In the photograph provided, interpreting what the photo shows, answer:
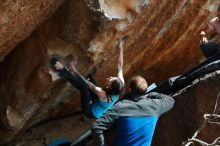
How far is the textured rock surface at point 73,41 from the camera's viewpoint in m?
6.41

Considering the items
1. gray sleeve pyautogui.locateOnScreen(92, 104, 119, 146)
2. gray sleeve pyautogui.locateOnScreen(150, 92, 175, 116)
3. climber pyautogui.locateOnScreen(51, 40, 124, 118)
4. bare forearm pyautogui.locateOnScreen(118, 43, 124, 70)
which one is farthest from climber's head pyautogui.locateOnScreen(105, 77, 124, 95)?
gray sleeve pyautogui.locateOnScreen(92, 104, 119, 146)

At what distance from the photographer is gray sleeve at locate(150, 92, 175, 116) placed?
566 cm

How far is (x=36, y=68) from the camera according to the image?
7.24 metres

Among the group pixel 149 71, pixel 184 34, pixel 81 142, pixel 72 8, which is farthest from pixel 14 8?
pixel 149 71

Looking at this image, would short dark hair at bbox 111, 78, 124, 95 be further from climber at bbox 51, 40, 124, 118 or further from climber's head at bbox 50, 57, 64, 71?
climber's head at bbox 50, 57, 64, 71

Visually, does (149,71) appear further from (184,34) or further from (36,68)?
(36,68)

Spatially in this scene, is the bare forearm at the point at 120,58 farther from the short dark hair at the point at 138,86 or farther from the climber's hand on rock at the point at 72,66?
the short dark hair at the point at 138,86

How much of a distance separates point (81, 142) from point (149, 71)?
296 cm

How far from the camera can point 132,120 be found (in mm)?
5391

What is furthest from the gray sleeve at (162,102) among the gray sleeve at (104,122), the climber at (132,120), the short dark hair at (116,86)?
the short dark hair at (116,86)

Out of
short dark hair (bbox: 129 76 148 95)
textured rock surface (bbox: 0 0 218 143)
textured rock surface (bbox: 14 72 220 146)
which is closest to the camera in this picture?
short dark hair (bbox: 129 76 148 95)

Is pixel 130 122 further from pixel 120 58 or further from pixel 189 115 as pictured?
pixel 120 58

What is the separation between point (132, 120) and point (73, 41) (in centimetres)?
182

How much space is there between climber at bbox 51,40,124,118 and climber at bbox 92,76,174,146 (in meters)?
1.25
